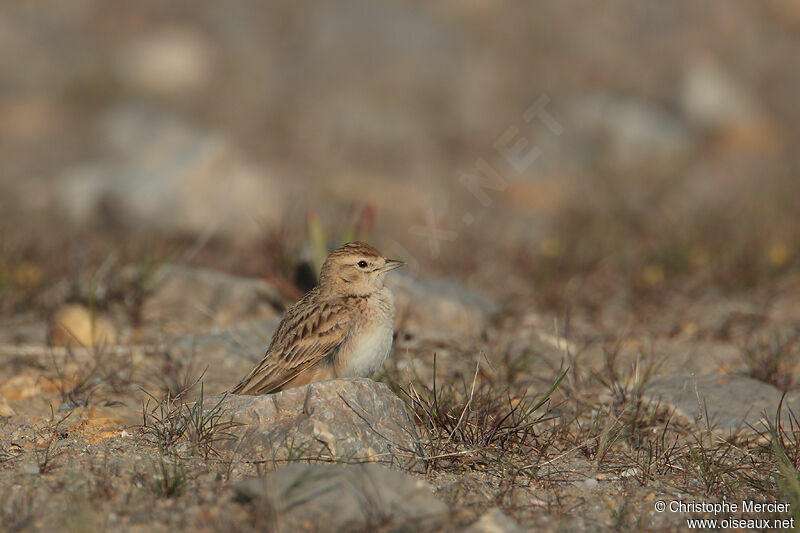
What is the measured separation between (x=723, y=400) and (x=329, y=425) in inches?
91.1

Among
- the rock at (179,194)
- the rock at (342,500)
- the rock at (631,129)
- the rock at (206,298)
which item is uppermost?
the rock at (631,129)

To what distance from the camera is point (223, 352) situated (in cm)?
536

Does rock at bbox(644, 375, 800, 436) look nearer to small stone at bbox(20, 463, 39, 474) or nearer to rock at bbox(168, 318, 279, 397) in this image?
rock at bbox(168, 318, 279, 397)

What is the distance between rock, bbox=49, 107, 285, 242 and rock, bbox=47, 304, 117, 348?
2622 millimetres

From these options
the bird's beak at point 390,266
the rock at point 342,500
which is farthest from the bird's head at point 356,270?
the rock at point 342,500

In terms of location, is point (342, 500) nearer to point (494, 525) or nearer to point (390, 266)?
point (494, 525)

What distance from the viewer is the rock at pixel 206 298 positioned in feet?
20.3

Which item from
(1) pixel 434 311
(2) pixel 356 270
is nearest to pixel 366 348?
(2) pixel 356 270

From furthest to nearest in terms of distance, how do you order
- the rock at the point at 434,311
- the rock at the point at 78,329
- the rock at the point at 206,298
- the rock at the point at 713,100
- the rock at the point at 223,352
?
the rock at the point at 713,100 → the rock at the point at 206,298 → the rock at the point at 434,311 → the rock at the point at 78,329 → the rock at the point at 223,352

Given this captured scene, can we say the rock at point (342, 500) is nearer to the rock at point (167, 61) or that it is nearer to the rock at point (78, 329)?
the rock at point (78, 329)

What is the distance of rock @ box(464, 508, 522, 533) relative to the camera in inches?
122

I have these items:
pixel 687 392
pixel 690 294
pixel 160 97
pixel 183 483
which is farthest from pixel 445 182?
pixel 183 483

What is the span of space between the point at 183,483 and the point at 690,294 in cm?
475

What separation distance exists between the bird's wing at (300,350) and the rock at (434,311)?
146 cm
